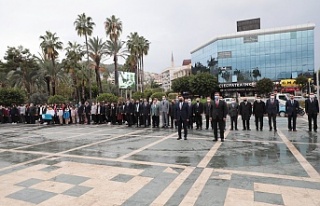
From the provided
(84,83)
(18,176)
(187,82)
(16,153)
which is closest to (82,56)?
(84,83)

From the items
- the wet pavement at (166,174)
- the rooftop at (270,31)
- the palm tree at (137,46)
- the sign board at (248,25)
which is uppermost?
the sign board at (248,25)

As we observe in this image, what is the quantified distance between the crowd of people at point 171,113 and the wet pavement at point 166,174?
63.4 inches

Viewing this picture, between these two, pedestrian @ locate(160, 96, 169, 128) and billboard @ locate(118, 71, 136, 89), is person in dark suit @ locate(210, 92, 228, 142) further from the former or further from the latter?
billboard @ locate(118, 71, 136, 89)

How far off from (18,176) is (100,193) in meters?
2.60

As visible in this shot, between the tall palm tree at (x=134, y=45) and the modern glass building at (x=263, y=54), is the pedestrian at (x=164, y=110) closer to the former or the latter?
the tall palm tree at (x=134, y=45)

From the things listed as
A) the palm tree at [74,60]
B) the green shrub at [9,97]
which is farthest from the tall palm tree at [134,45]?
the green shrub at [9,97]

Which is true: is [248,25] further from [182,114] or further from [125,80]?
[182,114]

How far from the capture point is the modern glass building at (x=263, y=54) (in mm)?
66000

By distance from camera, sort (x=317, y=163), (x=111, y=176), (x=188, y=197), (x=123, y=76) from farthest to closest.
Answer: (x=123, y=76), (x=317, y=163), (x=111, y=176), (x=188, y=197)

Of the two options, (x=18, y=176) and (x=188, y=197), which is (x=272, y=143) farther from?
(x=18, y=176)

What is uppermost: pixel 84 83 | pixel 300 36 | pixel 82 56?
pixel 300 36

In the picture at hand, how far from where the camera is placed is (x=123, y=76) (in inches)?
1521

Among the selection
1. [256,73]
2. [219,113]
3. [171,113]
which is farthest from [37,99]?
[256,73]

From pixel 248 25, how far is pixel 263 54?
1067 centimetres
